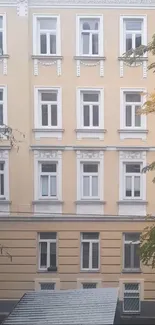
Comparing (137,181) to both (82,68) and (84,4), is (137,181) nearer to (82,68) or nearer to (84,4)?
(82,68)

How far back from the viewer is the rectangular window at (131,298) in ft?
54.2

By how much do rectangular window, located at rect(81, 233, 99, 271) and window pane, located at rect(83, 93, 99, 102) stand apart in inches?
163

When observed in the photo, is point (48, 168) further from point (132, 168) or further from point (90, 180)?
point (132, 168)

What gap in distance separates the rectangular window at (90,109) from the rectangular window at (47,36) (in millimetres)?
1628

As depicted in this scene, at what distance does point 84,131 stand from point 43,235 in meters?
3.46

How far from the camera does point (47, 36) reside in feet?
53.3

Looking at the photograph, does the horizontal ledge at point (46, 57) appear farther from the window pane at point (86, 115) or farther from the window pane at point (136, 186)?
the window pane at point (136, 186)

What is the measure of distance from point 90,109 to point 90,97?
0.37 m

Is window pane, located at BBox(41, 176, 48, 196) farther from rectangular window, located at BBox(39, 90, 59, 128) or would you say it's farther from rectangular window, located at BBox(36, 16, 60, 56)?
rectangular window, located at BBox(36, 16, 60, 56)

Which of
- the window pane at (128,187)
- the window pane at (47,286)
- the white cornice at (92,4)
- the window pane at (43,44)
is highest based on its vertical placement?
the white cornice at (92,4)

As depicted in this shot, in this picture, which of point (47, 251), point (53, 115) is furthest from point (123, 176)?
point (47, 251)

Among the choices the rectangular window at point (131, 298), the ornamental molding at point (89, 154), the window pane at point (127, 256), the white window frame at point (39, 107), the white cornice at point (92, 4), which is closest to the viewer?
the white cornice at point (92, 4)

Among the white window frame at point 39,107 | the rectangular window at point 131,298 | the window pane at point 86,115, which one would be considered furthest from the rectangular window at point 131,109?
the rectangular window at point 131,298

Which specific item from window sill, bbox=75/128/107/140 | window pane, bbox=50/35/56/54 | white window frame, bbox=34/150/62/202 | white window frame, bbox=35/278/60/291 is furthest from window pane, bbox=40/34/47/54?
white window frame, bbox=35/278/60/291
